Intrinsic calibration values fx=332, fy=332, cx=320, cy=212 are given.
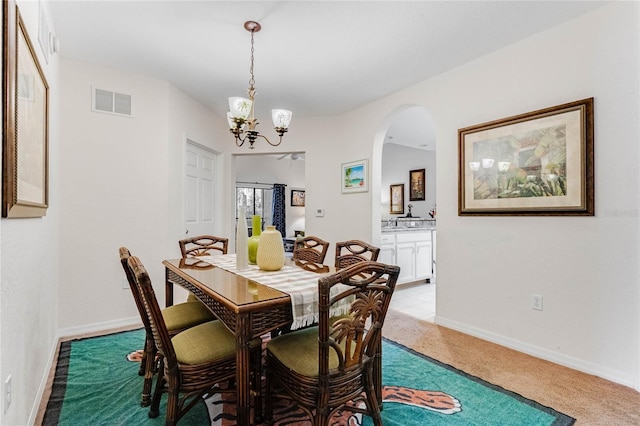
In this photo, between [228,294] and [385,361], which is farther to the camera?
[385,361]

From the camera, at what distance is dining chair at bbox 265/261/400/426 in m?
1.28

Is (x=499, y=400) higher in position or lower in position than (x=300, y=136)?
lower

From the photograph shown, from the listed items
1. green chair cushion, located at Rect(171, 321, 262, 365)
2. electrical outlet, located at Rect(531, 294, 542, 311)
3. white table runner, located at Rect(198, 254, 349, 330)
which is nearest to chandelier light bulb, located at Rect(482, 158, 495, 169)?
electrical outlet, located at Rect(531, 294, 542, 311)

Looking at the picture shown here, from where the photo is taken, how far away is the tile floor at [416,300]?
3533mm

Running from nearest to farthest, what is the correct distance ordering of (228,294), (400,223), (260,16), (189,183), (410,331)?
(228,294) → (260,16) → (410,331) → (189,183) → (400,223)

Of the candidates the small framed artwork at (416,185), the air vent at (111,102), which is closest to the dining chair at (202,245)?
the air vent at (111,102)

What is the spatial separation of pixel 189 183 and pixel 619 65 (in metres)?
3.89

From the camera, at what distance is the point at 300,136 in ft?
14.8

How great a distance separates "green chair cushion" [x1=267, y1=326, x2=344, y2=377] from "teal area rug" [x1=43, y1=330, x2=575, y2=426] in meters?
0.42

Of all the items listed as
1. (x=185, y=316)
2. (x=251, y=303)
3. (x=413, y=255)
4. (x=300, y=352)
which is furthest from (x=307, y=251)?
(x=413, y=255)

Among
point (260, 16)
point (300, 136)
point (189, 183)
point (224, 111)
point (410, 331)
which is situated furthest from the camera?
point (300, 136)

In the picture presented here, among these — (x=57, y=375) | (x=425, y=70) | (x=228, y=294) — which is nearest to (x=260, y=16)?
(x=425, y=70)

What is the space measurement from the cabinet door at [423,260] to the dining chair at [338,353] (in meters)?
3.44

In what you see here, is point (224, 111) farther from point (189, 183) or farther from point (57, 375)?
point (57, 375)
